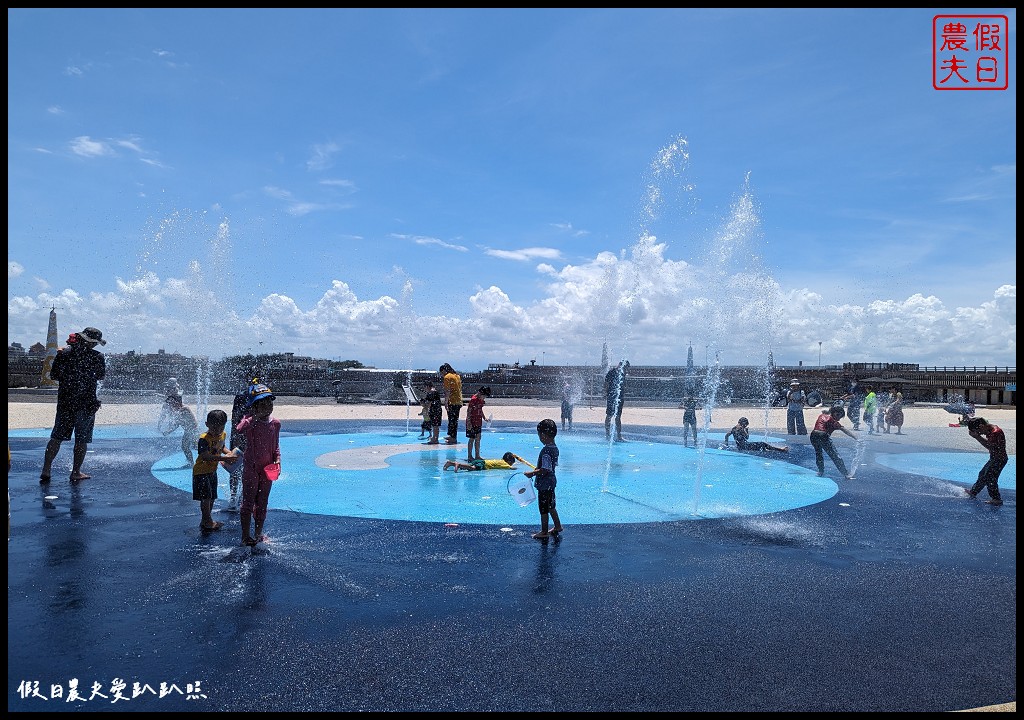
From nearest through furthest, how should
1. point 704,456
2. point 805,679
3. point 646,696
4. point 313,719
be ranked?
point 313,719
point 646,696
point 805,679
point 704,456

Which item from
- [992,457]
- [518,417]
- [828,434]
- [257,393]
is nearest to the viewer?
[257,393]

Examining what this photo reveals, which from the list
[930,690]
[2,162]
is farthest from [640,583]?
[2,162]

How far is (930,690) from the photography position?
374cm

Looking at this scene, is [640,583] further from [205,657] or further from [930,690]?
[205,657]

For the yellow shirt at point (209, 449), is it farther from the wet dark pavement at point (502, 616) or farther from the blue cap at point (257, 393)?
the wet dark pavement at point (502, 616)

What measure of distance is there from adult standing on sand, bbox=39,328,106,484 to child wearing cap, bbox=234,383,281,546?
445cm

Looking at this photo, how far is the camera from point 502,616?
186 inches

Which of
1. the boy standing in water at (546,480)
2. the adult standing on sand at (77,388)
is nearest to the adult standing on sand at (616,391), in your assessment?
the boy standing in water at (546,480)

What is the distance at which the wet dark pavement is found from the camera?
3.66m

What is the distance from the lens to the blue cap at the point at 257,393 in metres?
6.34

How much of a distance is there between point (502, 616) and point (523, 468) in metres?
7.33

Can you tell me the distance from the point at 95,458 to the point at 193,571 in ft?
26.8

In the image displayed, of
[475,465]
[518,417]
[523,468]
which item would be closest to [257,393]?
[475,465]

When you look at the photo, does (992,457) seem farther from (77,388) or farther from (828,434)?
(77,388)
